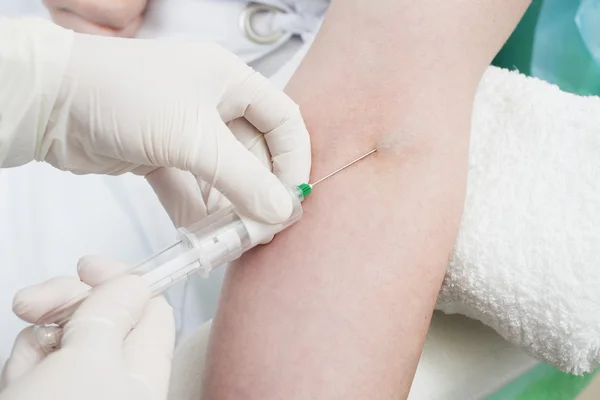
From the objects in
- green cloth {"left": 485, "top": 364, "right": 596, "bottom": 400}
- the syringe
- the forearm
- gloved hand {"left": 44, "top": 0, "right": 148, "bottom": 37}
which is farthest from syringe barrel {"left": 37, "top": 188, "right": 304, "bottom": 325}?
gloved hand {"left": 44, "top": 0, "right": 148, "bottom": 37}

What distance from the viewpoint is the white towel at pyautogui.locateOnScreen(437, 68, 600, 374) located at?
800 mm

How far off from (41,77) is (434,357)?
752 millimetres

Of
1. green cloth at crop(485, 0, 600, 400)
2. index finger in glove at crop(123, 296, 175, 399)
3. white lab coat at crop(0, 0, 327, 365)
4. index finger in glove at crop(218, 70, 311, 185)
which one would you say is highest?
green cloth at crop(485, 0, 600, 400)

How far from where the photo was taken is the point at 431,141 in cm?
87

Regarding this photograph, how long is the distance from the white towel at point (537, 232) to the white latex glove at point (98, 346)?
44 centimetres

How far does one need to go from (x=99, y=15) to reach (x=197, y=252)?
0.83m

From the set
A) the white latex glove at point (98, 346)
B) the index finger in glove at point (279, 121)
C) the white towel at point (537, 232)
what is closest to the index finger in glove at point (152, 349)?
the white latex glove at point (98, 346)

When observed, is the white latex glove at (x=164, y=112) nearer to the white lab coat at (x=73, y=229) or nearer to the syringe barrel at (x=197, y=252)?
the syringe barrel at (x=197, y=252)

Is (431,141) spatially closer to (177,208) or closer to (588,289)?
(588,289)

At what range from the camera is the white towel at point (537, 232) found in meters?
Answer: 0.80

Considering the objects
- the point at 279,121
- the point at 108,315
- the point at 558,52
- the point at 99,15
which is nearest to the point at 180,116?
the point at 279,121

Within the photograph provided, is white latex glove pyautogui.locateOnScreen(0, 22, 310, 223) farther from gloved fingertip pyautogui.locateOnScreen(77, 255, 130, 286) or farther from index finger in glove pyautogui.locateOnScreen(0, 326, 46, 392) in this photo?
index finger in glove pyautogui.locateOnScreen(0, 326, 46, 392)

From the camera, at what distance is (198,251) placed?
0.77 meters

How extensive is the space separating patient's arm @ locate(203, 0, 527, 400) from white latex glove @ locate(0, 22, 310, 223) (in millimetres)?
75
